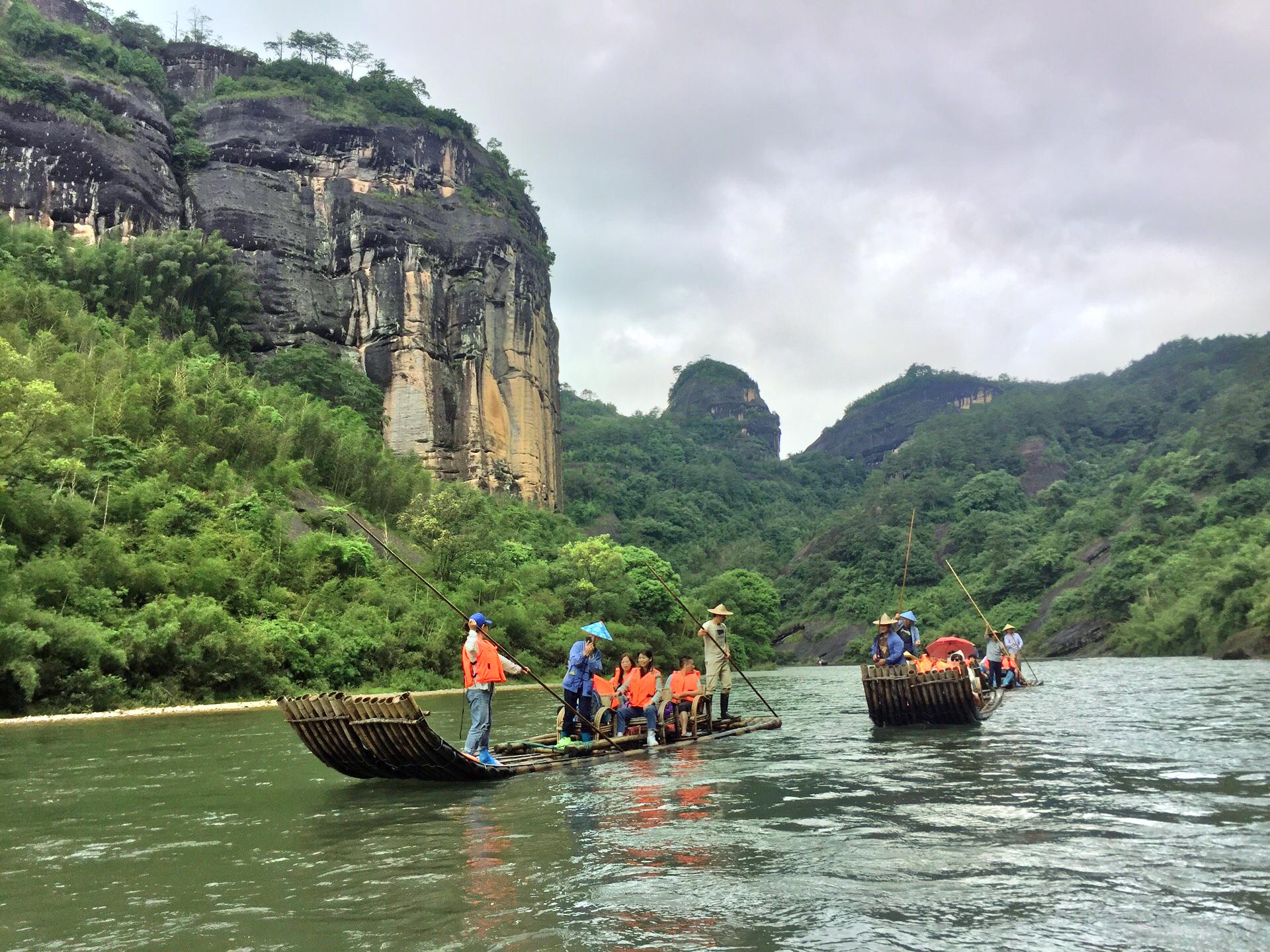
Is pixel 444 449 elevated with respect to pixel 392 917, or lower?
elevated

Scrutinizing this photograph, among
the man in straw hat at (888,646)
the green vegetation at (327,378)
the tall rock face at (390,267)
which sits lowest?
the man in straw hat at (888,646)

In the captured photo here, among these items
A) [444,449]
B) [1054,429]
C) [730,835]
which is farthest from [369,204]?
[1054,429]

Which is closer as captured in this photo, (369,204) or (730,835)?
(730,835)

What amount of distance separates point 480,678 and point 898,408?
173 meters

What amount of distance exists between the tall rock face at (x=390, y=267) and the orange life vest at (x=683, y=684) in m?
41.5

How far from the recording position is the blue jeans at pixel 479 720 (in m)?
10.7

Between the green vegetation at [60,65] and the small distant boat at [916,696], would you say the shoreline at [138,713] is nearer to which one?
the small distant boat at [916,696]

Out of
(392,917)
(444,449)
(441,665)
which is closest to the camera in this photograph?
(392,917)

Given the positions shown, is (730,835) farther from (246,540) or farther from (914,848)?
(246,540)

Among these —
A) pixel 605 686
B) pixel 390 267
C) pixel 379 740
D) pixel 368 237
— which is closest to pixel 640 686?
pixel 605 686

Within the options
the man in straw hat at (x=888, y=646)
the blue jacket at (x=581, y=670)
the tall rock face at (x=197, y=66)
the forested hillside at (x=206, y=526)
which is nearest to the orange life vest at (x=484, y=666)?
the blue jacket at (x=581, y=670)

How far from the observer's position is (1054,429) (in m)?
109

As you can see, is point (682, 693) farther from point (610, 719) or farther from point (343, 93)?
point (343, 93)

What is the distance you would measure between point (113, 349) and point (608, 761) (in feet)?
90.9
